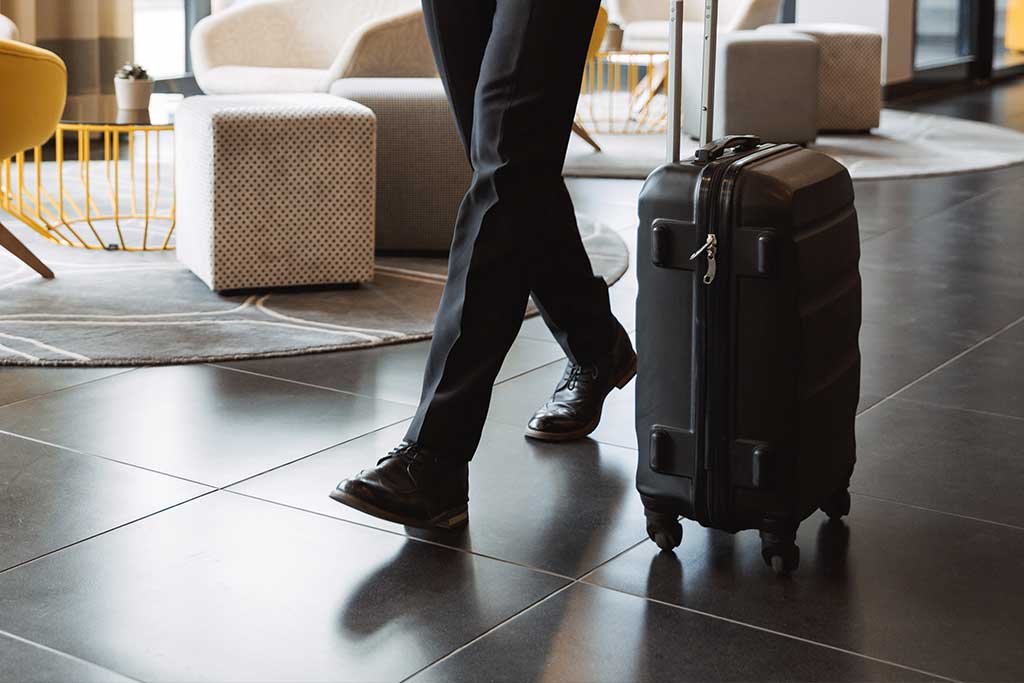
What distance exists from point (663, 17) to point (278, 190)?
14.0 ft

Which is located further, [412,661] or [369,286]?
[369,286]

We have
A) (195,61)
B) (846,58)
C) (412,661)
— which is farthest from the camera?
(846,58)

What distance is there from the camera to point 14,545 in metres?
1.64

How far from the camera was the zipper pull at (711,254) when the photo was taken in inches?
59.2

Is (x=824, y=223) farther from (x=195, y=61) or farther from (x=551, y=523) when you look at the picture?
(x=195, y=61)

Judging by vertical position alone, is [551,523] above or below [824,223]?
below

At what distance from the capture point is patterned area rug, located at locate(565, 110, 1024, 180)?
200 inches

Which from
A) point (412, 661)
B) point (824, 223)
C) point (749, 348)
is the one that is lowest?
point (412, 661)

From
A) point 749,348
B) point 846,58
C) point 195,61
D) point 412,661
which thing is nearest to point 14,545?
point 412,661

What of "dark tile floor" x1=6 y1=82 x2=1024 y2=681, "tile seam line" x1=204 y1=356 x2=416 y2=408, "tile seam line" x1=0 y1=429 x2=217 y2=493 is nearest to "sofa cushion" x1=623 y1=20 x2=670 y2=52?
"dark tile floor" x1=6 y1=82 x2=1024 y2=681

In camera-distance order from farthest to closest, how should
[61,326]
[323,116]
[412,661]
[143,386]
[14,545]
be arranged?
[323,116] → [61,326] → [143,386] → [14,545] → [412,661]

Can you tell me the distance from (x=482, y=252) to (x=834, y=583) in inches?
22.3

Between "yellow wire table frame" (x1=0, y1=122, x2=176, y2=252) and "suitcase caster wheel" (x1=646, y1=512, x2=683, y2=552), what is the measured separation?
219cm

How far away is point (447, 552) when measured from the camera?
165 centimetres
